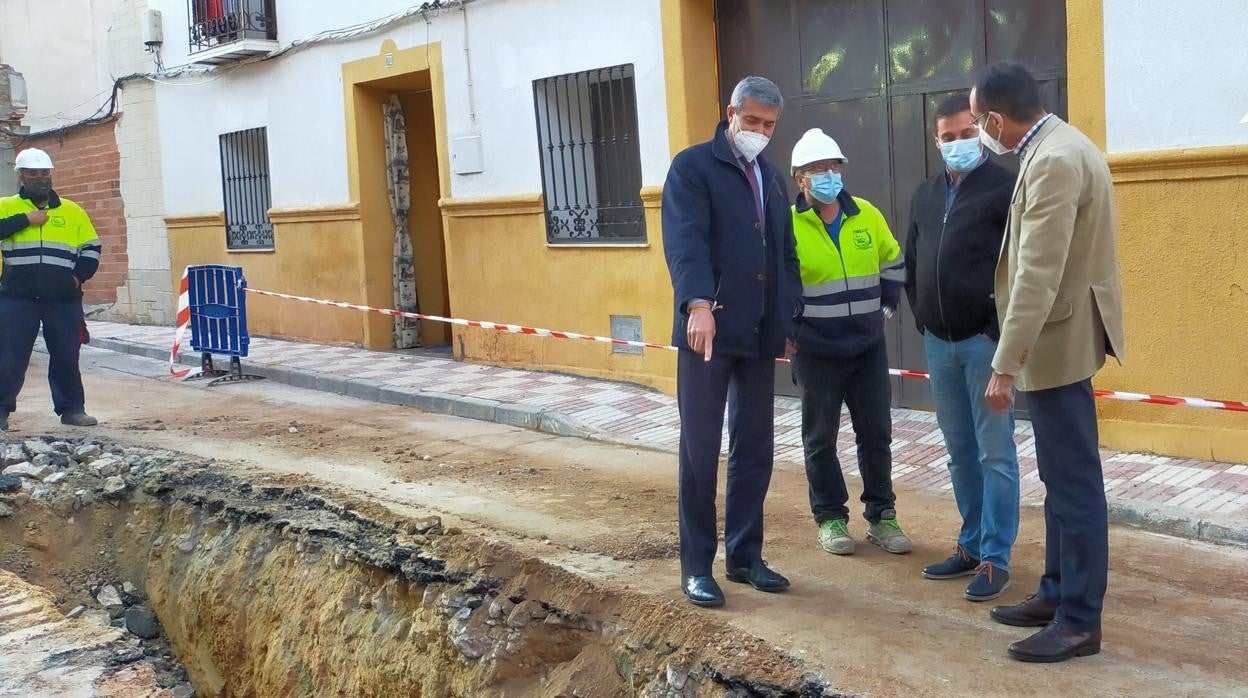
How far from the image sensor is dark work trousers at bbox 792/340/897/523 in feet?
17.1

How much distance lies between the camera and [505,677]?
4676 millimetres

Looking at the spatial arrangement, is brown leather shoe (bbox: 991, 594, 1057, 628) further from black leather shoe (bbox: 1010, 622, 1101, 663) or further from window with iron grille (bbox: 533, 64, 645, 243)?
window with iron grille (bbox: 533, 64, 645, 243)

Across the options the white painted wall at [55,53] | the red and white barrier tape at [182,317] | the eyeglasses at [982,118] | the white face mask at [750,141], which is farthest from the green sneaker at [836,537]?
the white painted wall at [55,53]

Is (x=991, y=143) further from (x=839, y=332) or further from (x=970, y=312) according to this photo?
(x=839, y=332)

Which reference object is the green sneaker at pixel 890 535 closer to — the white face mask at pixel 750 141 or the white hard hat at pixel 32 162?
the white face mask at pixel 750 141

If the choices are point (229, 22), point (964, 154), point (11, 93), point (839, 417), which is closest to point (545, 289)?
point (839, 417)

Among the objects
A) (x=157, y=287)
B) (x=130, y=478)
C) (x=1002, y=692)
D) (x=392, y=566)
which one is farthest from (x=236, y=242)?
(x=1002, y=692)

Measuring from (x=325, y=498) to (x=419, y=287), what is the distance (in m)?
7.78

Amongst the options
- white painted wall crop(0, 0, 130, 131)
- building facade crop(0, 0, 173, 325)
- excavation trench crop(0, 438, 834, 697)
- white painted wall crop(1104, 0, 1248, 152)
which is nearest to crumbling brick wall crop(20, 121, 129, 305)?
building facade crop(0, 0, 173, 325)

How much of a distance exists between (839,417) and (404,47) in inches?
334

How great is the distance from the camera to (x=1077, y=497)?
3.94 meters

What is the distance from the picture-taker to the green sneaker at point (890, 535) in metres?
5.30

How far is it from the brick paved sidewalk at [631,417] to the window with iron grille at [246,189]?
1.40 meters

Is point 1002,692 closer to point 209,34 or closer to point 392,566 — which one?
point 392,566
